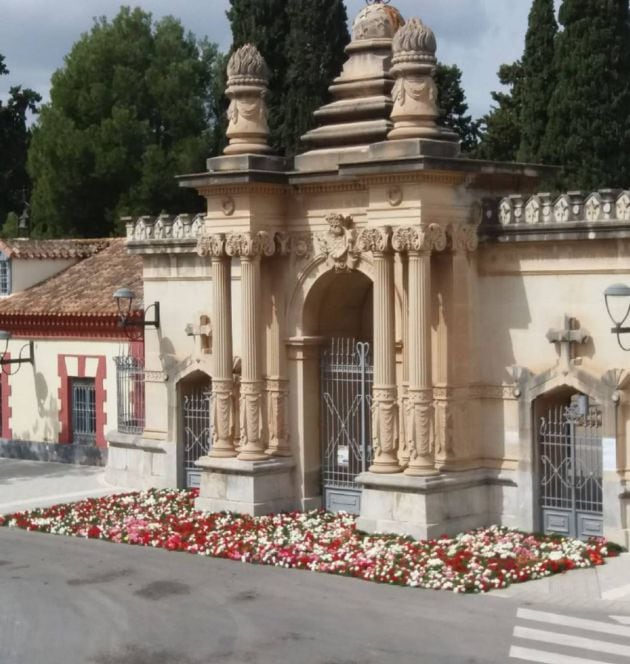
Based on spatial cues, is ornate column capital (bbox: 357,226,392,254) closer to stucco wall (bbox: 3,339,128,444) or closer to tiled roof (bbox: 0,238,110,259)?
stucco wall (bbox: 3,339,128,444)

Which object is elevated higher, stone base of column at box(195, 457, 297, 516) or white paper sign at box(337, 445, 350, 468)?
white paper sign at box(337, 445, 350, 468)

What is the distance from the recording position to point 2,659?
52.3ft

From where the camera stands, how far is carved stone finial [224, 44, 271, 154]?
941 inches

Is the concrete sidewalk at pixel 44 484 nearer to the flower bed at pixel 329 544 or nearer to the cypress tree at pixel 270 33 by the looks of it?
the flower bed at pixel 329 544

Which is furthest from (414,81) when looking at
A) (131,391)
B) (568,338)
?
(131,391)

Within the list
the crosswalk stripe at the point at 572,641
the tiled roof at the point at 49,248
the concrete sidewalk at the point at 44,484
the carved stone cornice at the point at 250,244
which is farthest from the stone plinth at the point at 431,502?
the tiled roof at the point at 49,248

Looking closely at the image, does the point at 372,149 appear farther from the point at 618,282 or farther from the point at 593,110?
the point at 593,110

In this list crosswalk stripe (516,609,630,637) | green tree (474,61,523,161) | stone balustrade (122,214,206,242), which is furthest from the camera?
green tree (474,61,523,161)

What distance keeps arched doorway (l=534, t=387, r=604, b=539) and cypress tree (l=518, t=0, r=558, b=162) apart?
16512mm

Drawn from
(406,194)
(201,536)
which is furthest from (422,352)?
(201,536)

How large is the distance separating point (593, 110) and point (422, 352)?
1634cm

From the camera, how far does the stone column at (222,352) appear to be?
24.0 m

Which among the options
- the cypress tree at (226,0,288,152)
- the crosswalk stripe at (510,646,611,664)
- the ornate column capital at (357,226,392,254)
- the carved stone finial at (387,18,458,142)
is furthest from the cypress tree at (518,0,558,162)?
the crosswalk stripe at (510,646,611,664)

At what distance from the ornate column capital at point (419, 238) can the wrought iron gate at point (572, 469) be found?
3.10 metres
